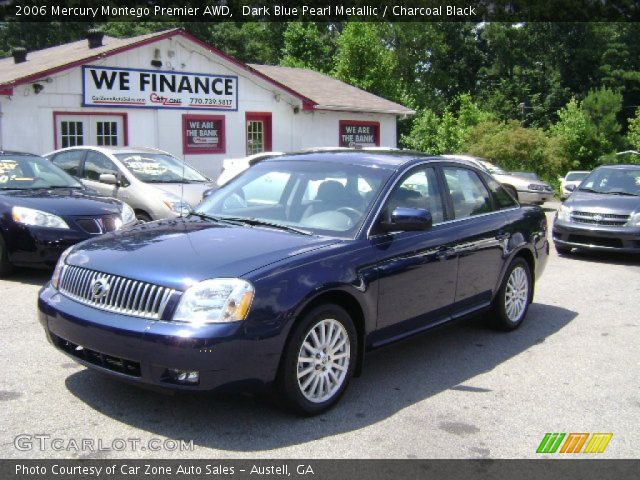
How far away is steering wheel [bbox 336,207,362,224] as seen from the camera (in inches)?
200

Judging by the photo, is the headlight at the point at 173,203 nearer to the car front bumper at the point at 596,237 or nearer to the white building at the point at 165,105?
the car front bumper at the point at 596,237

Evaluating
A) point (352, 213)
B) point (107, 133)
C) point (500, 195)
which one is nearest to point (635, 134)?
point (107, 133)

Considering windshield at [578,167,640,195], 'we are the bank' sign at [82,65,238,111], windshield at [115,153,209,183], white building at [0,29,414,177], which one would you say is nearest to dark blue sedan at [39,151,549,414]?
windshield at [115,153,209,183]

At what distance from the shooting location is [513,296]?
6.71m

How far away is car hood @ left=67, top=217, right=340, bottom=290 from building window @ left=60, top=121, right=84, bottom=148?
1313 cm

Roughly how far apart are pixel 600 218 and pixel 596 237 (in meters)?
0.31

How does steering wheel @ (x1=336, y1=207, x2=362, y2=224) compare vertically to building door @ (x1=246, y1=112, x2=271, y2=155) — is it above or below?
below

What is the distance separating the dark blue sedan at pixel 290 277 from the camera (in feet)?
13.2

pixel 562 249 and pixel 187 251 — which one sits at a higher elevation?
pixel 187 251

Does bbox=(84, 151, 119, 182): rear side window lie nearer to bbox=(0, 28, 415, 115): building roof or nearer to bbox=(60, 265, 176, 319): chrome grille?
A: bbox=(0, 28, 415, 115): building roof

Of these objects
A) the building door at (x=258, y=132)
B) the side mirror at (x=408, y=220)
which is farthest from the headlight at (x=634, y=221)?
the building door at (x=258, y=132)

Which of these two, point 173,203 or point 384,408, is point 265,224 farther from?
point 173,203
